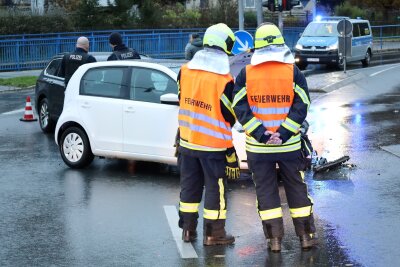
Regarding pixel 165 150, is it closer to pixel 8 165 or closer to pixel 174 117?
pixel 174 117

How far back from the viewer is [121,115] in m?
10.6

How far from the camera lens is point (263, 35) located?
681cm

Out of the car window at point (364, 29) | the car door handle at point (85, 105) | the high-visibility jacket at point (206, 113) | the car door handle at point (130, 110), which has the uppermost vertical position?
the car window at point (364, 29)

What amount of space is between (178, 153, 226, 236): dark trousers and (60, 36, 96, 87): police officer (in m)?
6.88

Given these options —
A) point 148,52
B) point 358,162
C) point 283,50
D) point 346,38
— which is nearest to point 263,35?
point 283,50

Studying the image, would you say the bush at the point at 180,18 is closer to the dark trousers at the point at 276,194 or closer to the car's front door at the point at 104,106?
the car's front door at the point at 104,106

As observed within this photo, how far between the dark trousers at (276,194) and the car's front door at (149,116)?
3.42m

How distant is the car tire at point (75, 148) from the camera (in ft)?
36.2

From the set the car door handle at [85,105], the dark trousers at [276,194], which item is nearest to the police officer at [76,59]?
the car door handle at [85,105]

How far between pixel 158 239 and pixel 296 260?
143cm

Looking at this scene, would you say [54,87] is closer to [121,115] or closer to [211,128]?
[121,115]

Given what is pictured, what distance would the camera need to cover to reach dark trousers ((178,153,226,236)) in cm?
712

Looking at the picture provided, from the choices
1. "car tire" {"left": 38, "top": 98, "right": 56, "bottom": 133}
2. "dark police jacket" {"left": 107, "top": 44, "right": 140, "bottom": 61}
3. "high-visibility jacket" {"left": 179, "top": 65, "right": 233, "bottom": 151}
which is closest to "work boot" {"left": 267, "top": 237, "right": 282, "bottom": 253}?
"high-visibility jacket" {"left": 179, "top": 65, "right": 233, "bottom": 151}

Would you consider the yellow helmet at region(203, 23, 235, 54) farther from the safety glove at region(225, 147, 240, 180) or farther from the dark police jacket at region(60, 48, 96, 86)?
the dark police jacket at region(60, 48, 96, 86)
